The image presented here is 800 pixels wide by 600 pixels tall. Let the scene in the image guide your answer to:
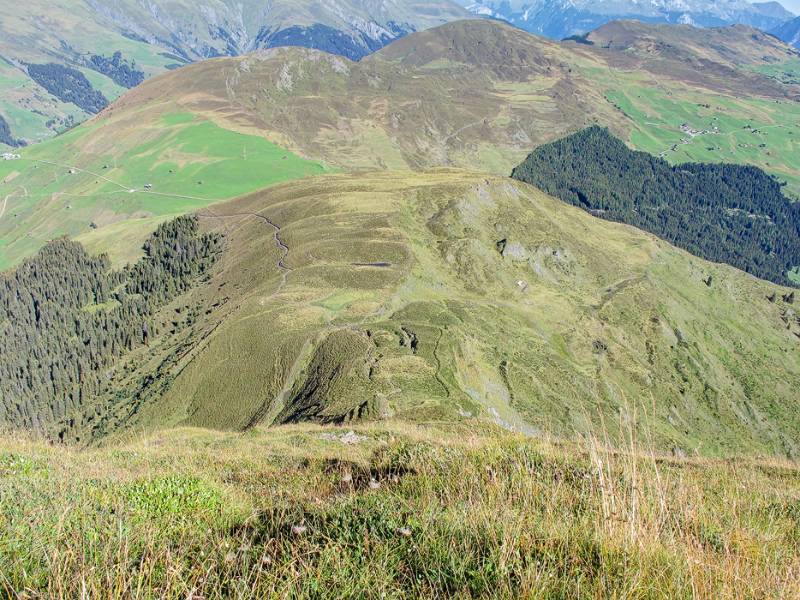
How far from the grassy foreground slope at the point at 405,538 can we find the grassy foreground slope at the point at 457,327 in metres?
35.0

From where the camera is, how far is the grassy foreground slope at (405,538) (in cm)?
470

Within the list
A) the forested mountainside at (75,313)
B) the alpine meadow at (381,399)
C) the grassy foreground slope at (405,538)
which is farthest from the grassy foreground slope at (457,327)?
the grassy foreground slope at (405,538)

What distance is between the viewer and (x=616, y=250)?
128m

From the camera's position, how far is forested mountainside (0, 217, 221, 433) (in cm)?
9381

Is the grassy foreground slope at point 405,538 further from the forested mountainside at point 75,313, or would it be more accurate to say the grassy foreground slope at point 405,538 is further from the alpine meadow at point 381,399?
the forested mountainside at point 75,313

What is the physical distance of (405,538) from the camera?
222 inches

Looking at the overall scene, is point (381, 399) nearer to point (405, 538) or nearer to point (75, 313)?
point (405, 538)

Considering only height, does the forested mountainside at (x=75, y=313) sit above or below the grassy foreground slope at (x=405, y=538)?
below

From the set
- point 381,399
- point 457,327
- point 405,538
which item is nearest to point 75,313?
point 457,327

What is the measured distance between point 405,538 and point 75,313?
13536 centimetres

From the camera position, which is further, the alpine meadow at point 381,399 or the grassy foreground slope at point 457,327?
the grassy foreground slope at point 457,327

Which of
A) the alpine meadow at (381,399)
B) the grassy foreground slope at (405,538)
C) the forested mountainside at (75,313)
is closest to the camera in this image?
the grassy foreground slope at (405,538)

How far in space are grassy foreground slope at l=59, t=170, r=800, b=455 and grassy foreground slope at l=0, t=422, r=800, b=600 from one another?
35.0 meters

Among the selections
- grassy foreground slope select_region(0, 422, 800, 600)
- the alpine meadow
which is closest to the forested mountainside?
the alpine meadow
